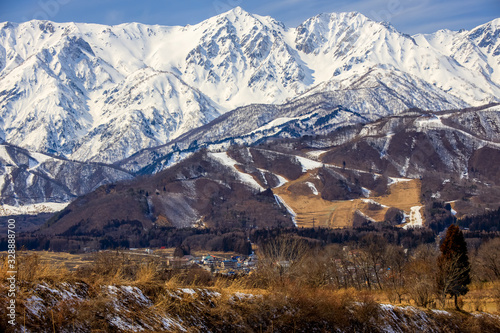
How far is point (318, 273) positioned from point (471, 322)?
47.9 ft

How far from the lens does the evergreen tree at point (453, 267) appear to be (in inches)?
1528

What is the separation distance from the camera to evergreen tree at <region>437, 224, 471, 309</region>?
38.8 meters

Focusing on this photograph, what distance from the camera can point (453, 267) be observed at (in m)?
40.6

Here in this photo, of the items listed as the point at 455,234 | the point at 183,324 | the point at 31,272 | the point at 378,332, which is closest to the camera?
the point at 31,272

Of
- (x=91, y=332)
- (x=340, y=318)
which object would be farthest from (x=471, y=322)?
(x=91, y=332)

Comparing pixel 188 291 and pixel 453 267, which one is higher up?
pixel 188 291

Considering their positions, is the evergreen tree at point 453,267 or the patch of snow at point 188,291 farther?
the evergreen tree at point 453,267

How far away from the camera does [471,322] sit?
3150cm

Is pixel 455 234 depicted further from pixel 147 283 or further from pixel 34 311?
pixel 34 311

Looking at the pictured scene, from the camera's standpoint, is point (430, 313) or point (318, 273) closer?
point (430, 313)

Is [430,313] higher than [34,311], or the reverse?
[34,311]

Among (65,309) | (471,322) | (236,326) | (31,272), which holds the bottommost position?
(471,322)

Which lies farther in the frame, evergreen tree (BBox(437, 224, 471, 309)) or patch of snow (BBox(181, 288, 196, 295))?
evergreen tree (BBox(437, 224, 471, 309))

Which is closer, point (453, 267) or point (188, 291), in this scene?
point (188, 291)
